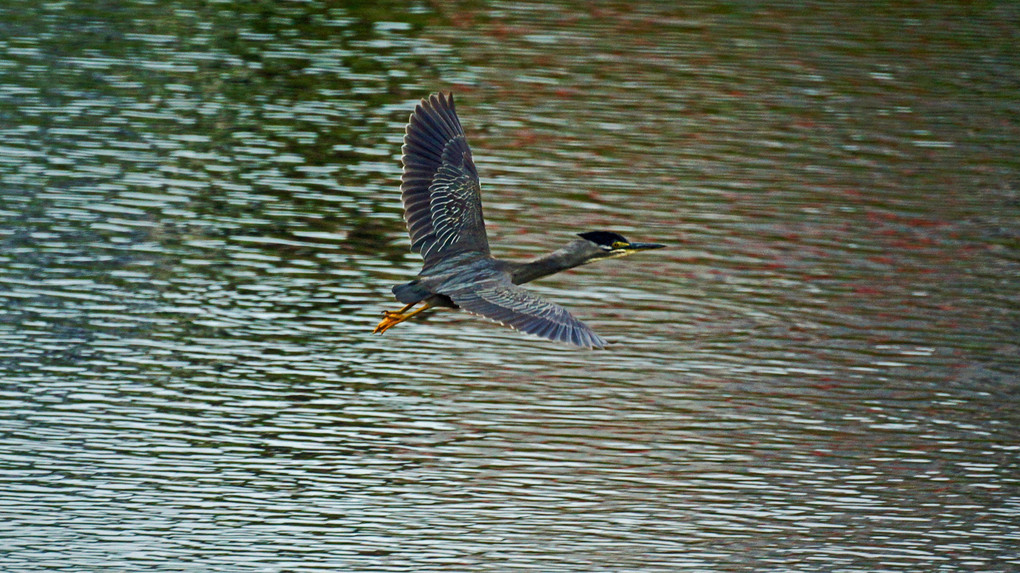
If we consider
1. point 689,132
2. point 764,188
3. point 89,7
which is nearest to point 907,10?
point 689,132

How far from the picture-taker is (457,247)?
10172 millimetres

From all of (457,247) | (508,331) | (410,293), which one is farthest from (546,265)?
(508,331)

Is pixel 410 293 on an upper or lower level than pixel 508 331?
upper

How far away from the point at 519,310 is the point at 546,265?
975 mm

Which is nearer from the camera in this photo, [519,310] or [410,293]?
[519,310]

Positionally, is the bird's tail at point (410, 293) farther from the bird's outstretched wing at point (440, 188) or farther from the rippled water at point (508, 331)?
the rippled water at point (508, 331)

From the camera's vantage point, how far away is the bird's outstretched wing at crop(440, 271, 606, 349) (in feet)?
27.9

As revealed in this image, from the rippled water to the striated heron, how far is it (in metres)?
1.83

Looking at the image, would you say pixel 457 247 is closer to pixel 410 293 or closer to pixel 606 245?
pixel 410 293

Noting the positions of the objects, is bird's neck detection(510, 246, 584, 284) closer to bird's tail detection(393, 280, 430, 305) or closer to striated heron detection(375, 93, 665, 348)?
striated heron detection(375, 93, 665, 348)

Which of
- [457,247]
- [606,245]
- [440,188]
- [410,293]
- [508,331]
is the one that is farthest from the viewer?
[508,331]

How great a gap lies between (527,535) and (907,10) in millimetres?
20690

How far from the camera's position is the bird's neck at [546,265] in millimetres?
9758

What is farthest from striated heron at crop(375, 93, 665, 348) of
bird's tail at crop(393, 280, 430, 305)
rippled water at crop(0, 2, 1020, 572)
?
rippled water at crop(0, 2, 1020, 572)
